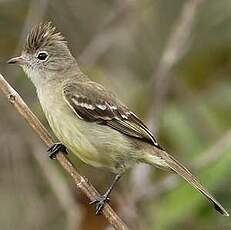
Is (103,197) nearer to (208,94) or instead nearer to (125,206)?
(125,206)

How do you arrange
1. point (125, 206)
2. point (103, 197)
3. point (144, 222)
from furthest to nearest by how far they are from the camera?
point (144, 222), point (125, 206), point (103, 197)

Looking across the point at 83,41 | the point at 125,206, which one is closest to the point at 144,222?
the point at 125,206

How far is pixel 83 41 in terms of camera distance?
8969 mm

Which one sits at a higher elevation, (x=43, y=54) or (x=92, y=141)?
(x=43, y=54)

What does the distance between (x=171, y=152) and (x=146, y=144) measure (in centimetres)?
113

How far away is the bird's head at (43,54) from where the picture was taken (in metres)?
6.60

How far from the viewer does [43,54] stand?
22.1 feet

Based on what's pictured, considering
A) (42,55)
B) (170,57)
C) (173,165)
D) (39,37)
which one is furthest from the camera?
(170,57)

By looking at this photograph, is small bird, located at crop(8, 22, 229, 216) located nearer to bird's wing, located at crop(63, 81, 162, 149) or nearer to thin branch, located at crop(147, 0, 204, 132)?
bird's wing, located at crop(63, 81, 162, 149)

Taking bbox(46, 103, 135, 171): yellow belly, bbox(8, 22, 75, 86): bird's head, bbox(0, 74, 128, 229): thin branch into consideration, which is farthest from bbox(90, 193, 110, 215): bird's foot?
bbox(8, 22, 75, 86): bird's head

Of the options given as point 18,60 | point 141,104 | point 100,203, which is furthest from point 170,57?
point 100,203

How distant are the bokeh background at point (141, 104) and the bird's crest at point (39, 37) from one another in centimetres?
88

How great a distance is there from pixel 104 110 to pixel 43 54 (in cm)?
68

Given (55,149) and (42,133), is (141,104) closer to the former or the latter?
(55,149)
